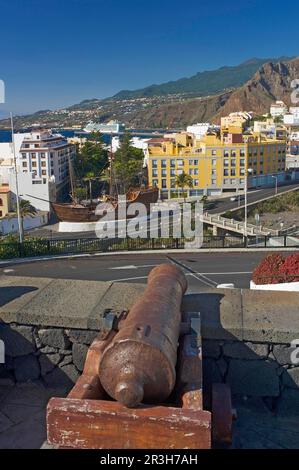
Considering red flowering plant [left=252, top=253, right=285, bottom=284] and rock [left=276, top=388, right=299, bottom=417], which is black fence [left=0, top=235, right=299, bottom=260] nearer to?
red flowering plant [left=252, top=253, right=285, bottom=284]

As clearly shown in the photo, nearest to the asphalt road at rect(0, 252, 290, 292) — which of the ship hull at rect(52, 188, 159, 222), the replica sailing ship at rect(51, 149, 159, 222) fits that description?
the ship hull at rect(52, 188, 159, 222)

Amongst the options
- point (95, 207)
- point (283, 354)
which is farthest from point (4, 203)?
point (283, 354)

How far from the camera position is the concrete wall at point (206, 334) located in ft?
12.9

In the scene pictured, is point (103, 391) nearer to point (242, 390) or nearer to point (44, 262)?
point (242, 390)

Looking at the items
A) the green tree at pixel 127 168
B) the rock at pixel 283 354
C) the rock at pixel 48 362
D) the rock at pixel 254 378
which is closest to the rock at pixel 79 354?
the rock at pixel 48 362

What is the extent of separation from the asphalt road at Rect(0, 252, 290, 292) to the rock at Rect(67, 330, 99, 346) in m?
10.3

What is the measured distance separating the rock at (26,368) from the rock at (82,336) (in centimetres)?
38

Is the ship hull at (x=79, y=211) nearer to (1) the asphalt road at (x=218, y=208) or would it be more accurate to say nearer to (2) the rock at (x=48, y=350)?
(1) the asphalt road at (x=218, y=208)

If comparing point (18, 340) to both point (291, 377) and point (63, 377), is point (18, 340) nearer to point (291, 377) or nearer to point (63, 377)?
point (63, 377)

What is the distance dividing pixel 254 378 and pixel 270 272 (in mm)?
6297

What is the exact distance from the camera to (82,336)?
4.16 m

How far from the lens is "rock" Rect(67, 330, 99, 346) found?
4.13 metres

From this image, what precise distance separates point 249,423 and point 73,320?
154 cm
